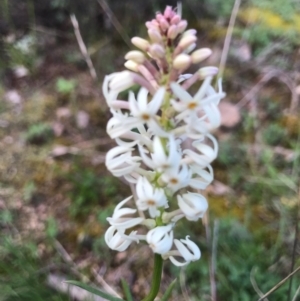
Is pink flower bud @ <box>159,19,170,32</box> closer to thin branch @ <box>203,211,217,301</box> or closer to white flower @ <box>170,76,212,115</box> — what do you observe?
white flower @ <box>170,76,212,115</box>

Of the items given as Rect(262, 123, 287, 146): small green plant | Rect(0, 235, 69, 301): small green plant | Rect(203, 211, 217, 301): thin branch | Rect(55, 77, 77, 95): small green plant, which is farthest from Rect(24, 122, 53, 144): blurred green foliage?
Rect(262, 123, 287, 146): small green plant

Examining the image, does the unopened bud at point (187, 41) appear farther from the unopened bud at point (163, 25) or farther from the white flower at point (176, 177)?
the white flower at point (176, 177)

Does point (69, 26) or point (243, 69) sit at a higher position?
point (69, 26)

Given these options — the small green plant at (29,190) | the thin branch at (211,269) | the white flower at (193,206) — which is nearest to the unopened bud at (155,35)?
the white flower at (193,206)

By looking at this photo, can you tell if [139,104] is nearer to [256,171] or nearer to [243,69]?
[256,171]

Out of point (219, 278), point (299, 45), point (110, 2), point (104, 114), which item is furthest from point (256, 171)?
point (110, 2)
